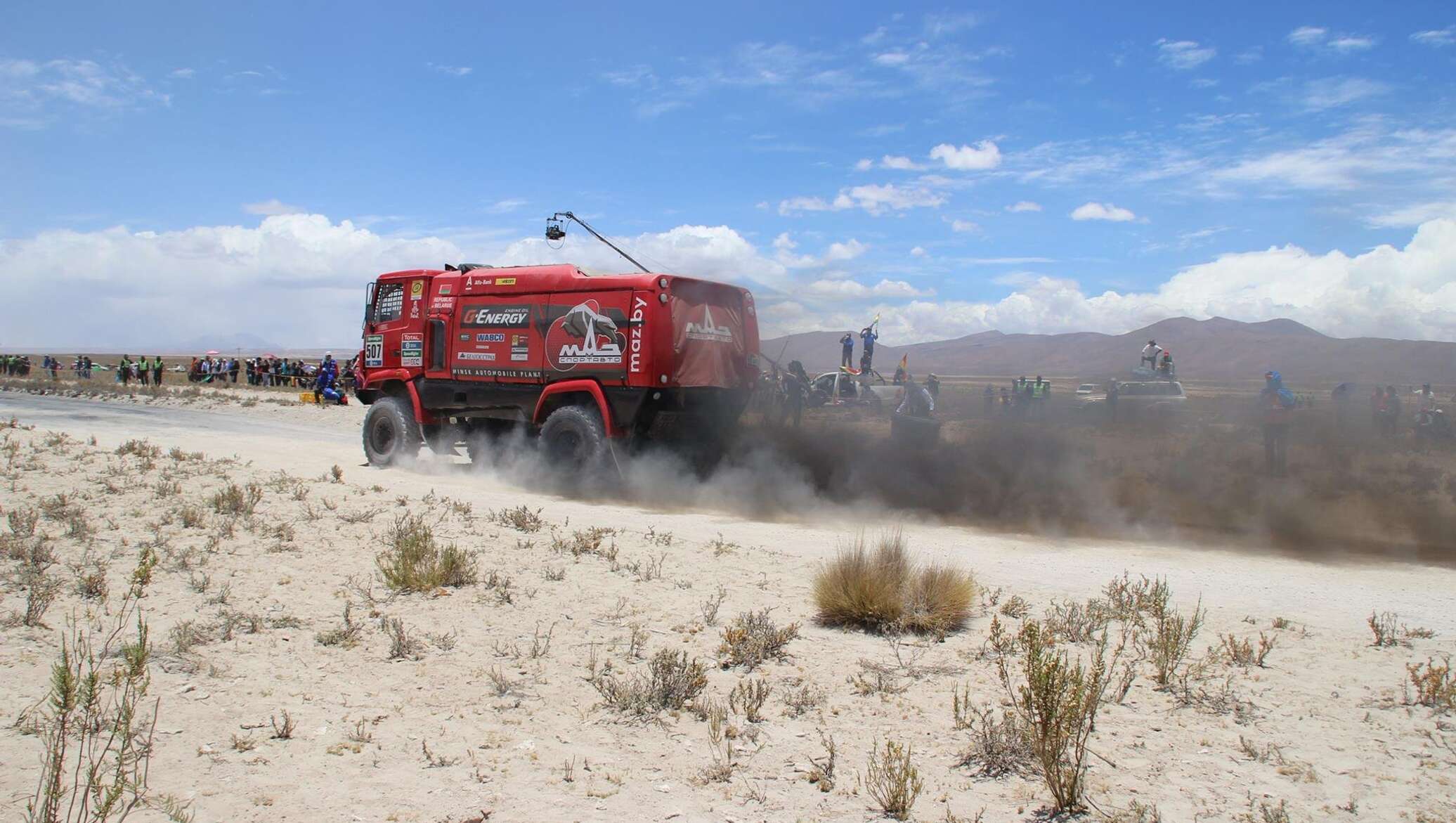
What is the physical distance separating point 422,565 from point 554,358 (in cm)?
618

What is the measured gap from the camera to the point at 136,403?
33.5 metres

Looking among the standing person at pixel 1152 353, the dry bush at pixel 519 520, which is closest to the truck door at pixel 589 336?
the dry bush at pixel 519 520

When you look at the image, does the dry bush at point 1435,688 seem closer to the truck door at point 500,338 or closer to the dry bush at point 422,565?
the dry bush at point 422,565

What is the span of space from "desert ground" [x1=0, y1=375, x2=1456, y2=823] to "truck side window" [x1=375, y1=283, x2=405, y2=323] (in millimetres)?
5620

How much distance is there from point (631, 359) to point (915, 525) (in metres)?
4.41

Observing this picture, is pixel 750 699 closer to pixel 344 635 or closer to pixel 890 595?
pixel 890 595

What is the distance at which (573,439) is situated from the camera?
13.1 m

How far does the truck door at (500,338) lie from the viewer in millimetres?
13484

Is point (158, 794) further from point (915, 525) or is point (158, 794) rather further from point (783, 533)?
point (915, 525)

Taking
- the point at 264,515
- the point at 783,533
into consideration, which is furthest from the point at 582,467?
the point at 264,515

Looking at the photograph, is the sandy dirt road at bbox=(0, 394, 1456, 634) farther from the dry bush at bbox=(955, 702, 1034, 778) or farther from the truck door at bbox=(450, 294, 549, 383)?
the dry bush at bbox=(955, 702, 1034, 778)

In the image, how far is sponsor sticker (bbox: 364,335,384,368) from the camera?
1564cm

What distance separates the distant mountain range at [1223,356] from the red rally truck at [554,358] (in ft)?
198

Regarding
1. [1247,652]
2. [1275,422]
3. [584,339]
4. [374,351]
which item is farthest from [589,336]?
[1275,422]
